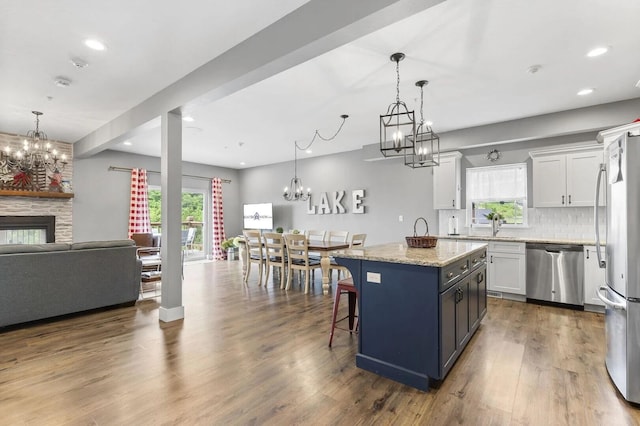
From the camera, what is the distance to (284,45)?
246cm

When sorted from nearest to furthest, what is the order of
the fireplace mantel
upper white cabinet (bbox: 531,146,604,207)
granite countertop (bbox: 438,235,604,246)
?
granite countertop (bbox: 438,235,604,246) < upper white cabinet (bbox: 531,146,604,207) < the fireplace mantel

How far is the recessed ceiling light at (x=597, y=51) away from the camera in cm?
288

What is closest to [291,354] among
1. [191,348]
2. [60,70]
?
[191,348]

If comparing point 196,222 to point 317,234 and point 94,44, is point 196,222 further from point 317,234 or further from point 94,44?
point 94,44

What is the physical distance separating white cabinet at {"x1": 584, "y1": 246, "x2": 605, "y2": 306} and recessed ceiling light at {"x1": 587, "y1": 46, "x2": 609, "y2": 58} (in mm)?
2382

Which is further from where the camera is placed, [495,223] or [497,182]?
[497,182]

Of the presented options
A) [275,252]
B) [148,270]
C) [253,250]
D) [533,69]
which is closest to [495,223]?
[533,69]

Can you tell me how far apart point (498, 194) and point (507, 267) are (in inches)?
53.1

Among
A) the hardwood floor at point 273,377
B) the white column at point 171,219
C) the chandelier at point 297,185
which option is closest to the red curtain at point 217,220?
the chandelier at point 297,185

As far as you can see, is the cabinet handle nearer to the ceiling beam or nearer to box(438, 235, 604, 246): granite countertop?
the ceiling beam

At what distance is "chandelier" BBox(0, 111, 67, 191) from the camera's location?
4684 millimetres

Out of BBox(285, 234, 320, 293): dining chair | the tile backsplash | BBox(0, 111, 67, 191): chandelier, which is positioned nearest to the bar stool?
BBox(285, 234, 320, 293): dining chair

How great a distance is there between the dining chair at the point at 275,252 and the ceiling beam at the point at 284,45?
251cm

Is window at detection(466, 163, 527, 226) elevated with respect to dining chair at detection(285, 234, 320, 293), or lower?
elevated
